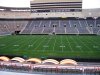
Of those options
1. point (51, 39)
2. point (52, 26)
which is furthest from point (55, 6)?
point (51, 39)

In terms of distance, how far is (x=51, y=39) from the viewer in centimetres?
3766

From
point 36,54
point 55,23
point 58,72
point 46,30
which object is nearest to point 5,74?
point 58,72

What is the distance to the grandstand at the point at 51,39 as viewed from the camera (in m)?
11.9

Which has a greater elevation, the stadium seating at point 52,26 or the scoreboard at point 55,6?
the scoreboard at point 55,6

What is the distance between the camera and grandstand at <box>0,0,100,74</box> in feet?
39.0

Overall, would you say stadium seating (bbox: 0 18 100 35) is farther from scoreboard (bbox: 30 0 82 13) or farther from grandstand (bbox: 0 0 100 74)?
scoreboard (bbox: 30 0 82 13)

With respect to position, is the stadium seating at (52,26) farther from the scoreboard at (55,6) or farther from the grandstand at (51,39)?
the scoreboard at (55,6)

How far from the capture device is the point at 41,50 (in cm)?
2631

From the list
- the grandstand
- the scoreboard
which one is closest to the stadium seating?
the grandstand

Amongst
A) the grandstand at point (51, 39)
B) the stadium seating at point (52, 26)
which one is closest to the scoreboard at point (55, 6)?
the grandstand at point (51, 39)

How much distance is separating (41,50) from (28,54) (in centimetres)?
228

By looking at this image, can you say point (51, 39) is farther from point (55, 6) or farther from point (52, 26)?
point (55, 6)

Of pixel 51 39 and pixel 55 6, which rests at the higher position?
pixel 55 6

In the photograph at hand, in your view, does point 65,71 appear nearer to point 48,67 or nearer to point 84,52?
point 48,67
